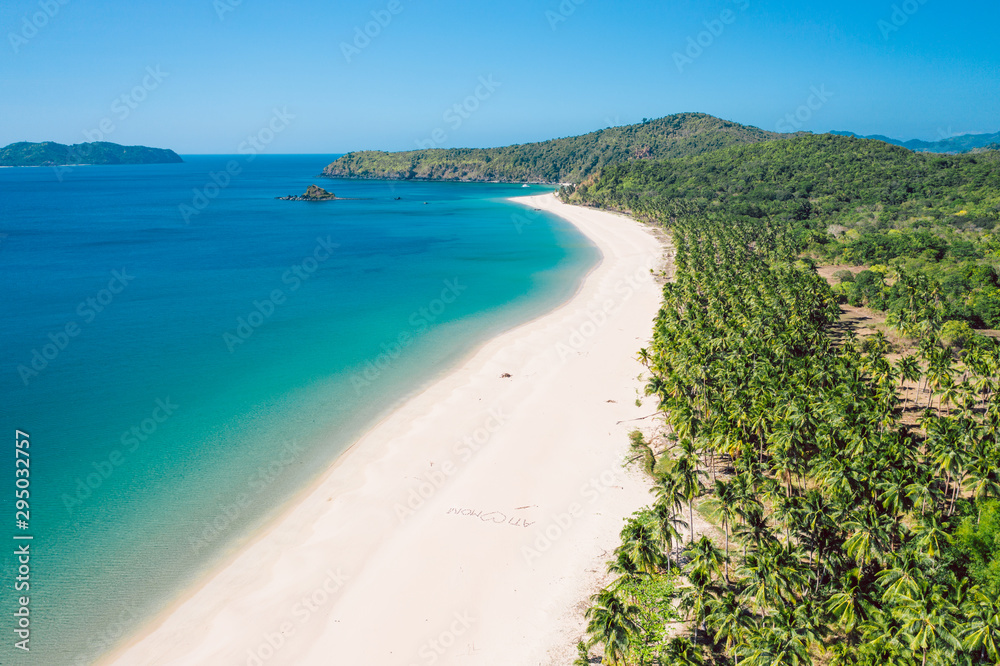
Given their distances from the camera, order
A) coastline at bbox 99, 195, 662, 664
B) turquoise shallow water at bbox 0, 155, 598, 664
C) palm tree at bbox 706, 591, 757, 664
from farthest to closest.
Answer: turquoise shallow water at bbox 0, 155, 598, 664 < coastline at bbox 99, 195, 662, 664 < palm tree at bbox 706, 591, 757, 664

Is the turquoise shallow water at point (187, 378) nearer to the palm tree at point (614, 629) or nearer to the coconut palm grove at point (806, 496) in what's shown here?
the palm tree at point (614, 629)

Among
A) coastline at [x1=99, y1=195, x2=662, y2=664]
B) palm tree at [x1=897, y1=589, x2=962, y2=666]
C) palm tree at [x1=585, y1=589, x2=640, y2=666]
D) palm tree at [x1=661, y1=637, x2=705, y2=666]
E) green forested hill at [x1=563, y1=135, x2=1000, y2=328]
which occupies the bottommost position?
coastline at [x1=99, y1=195, x2=662, y2=664]

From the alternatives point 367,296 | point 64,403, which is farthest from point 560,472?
point 367,296

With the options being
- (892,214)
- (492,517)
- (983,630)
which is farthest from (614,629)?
(892,214)

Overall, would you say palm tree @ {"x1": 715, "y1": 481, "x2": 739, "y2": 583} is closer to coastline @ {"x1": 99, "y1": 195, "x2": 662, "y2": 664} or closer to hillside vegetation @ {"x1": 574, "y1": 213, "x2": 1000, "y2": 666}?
hillside vegetation @ {"x1": 574, "y1": 213, "x2": 1000, "y2": 666}

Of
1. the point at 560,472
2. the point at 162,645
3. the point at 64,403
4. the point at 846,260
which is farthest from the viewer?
the point at 846,260

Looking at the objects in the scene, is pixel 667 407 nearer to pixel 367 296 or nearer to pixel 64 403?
pixel 64 403

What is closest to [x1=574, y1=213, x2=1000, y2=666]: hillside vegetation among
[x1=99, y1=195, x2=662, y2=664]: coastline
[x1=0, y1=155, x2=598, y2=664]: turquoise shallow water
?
[x1=99, y1=195, x2=662, y2=664]: coastline
